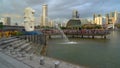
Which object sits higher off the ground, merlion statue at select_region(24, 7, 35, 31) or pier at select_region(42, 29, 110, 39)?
merlion statue at select_region(24, 7, 35, 31)

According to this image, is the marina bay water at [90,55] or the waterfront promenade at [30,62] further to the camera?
the marina bay water at [90,55]

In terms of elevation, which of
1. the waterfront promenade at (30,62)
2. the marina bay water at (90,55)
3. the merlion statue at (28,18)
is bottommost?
the marina bay water at (90,55)

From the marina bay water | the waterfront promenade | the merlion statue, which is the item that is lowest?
the marina bay water

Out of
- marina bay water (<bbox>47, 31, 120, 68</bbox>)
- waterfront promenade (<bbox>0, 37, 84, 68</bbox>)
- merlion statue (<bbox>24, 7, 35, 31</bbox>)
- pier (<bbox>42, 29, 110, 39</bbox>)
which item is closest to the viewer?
waterfront promenade (<bbox>0, 37, 84, 68</bbox>)

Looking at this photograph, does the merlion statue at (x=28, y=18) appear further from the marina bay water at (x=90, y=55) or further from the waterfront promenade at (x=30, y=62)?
the waterfront promenade at (x=30, y=62)

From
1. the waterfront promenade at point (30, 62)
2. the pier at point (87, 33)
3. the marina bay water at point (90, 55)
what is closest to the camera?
the waterfront promenade at point (30, 62)

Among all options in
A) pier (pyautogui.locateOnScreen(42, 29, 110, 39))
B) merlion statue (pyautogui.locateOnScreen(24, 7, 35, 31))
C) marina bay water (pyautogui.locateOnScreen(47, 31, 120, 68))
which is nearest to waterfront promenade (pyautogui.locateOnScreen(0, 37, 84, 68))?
marina bay water (pyautogui.locateOnScreen(47, 31, 120, 68))

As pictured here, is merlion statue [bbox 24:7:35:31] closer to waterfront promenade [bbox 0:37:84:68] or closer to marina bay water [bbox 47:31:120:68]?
marina bay water [bbox 47:31:120:68]

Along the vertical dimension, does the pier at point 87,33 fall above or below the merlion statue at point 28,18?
below

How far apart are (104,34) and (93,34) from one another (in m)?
6.68

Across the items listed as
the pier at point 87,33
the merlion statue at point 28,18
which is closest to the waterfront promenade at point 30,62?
the merlion statue at point 28,18

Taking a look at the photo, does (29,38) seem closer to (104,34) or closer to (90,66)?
(90,66)

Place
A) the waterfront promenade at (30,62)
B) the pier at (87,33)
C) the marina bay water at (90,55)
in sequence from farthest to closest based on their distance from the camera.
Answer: the pier at (87,33)
the marina bay water at (90,55)
the waterfront promenade at (30,62)

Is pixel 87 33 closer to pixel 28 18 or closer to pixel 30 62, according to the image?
pixel 28 18
